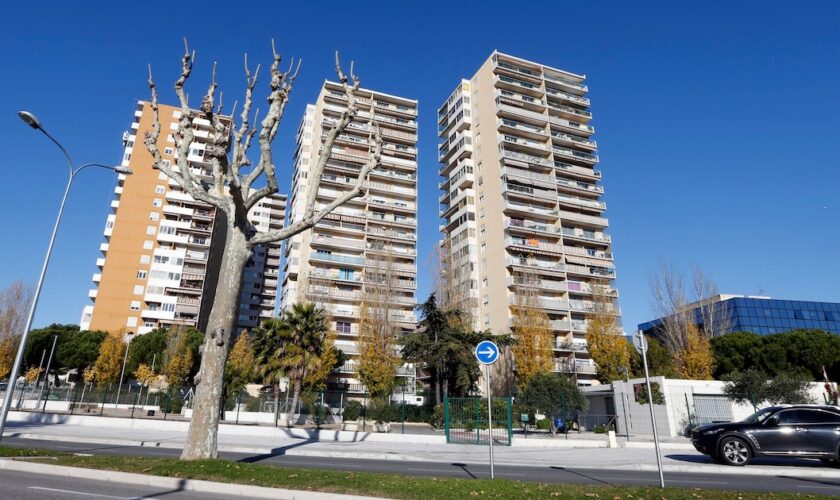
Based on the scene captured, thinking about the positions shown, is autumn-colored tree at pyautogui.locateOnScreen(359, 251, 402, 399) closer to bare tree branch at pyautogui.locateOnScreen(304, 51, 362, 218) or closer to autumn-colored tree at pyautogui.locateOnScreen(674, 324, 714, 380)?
autumn-colored tree at pyautogui.locateOnScreen(674, 324, 714, 380)

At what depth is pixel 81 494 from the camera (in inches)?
299

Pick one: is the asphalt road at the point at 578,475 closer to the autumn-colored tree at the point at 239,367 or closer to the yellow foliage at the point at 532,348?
the autumn-colored tree at the point at 239,367

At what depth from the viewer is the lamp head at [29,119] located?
15008 mm

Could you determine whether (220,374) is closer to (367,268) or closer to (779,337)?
(367,268)

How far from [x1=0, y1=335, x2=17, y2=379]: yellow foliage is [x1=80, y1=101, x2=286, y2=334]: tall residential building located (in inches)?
404

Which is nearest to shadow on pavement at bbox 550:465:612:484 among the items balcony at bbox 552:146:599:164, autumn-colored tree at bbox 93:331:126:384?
autumn-colored tree at bbox 93:331:126:384

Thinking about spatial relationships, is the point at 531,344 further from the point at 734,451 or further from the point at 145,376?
the point at 145,376

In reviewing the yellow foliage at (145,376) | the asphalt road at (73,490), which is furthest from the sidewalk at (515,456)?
the yellow foliage at (145,376)

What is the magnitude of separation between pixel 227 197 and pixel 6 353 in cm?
6009

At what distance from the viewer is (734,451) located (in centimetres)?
1381

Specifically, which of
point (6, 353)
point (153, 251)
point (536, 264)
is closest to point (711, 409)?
point (536, 264)

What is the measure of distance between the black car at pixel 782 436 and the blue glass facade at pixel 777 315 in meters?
74.0

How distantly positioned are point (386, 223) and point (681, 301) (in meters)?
40.1

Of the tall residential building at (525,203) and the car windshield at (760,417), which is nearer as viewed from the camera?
the car windshield at (760,417)
